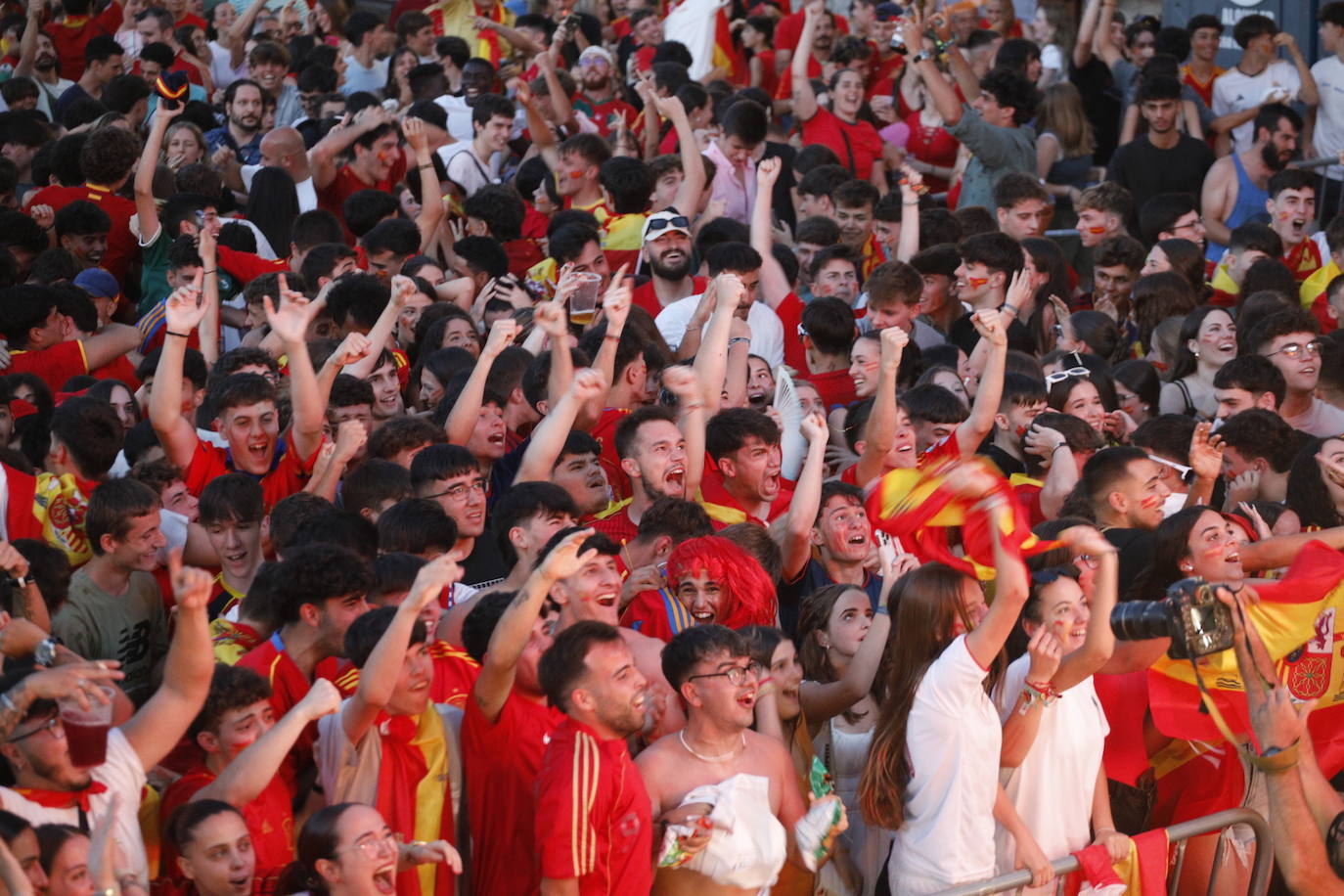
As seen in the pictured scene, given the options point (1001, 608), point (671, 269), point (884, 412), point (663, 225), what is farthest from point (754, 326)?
point (1001, 608)

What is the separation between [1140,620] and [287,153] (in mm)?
6546

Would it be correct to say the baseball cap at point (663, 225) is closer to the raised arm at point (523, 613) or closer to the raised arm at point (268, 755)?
the raised arm at point (523, 613)

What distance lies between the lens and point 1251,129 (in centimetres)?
1222

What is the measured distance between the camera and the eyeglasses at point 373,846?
4234mm

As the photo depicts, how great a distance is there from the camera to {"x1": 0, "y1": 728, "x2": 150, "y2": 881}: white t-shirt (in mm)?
4102

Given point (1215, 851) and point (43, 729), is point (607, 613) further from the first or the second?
point (1215, 851)

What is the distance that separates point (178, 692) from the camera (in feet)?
14.5

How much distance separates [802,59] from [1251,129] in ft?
10.4

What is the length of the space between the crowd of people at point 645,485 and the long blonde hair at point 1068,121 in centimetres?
34

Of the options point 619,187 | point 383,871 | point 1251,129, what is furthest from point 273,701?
point 1251,129

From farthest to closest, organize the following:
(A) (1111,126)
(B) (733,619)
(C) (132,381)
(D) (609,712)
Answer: (A) (1111,126), (C) (132,381), (B) (733,619), (D) (609,712)

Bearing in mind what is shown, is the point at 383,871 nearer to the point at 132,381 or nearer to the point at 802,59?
the point at 132,381

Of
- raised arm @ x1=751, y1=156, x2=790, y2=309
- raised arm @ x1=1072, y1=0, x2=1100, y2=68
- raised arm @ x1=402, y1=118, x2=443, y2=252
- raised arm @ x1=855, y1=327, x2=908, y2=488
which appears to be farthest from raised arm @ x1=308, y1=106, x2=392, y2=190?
raised arm @ x1=1072, y1=0, x2=1100, y2=68

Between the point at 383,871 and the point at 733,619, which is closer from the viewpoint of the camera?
the point at 383,871
